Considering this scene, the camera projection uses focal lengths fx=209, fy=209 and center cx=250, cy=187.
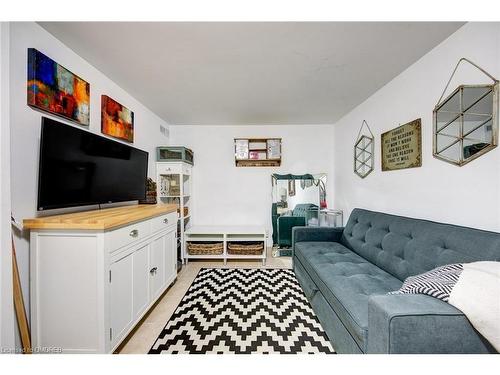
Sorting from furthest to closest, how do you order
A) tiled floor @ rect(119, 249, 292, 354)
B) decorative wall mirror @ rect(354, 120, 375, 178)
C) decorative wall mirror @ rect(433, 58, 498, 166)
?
decorative wall mirror @ rect(354, 120, 375, 178)
tiled floor @ rect(119, 249, 292, 354)
decorative wall mirror @ rect(433, 58, 498, 166)

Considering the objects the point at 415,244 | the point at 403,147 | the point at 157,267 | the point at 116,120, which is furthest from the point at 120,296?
the point at 403,147

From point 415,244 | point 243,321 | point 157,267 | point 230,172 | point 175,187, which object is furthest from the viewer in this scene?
point 230,172

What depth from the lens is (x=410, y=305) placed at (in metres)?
0.89

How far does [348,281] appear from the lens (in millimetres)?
1506

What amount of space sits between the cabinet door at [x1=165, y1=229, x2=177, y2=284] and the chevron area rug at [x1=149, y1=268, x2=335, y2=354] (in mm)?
268

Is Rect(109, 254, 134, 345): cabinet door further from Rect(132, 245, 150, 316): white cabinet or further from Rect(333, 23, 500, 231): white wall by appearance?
Rect(333, 23, 500, 231): white wall

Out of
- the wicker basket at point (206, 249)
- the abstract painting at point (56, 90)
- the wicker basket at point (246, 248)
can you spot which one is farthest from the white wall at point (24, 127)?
the wicker basket at point (246, 248)

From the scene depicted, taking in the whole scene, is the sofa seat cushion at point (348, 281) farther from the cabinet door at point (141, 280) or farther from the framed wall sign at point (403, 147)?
the cabinet door at point (141, 280)

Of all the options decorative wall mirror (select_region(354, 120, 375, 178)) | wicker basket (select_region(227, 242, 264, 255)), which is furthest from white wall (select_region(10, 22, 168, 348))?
decorative wall mirror (select_region(354, 120, 375, 178))

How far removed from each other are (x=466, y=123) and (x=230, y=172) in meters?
2.98

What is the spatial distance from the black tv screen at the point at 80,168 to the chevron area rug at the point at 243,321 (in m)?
1.24

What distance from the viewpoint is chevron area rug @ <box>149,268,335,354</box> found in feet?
4.97

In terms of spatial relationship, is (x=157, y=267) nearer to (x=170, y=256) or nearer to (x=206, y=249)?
(x=170, y=256)

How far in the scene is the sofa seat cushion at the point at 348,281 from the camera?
1.17 meters
